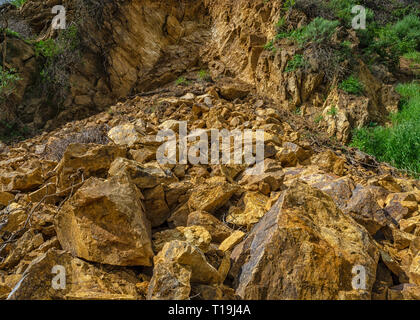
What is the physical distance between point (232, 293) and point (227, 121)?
8.44 feet

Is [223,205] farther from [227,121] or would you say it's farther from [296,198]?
[227,121]

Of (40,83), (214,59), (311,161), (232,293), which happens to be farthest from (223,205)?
(40,83)

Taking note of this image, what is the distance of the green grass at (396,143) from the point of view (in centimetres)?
378

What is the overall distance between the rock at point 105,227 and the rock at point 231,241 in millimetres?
479

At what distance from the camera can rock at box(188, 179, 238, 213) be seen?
207cm

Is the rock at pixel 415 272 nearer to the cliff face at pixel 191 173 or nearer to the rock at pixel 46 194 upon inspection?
the cliff face at pixel 191 173

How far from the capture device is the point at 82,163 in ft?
7.16

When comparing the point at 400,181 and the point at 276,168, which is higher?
the point at 276,168

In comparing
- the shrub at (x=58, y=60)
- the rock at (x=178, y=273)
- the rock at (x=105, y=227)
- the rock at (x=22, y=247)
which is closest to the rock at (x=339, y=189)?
the rock at (x=178, y=273)

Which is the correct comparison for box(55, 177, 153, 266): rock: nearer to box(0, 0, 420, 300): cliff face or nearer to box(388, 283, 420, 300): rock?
box(0, 0, 420, 300): cliff face

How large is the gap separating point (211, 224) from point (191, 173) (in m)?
0.81

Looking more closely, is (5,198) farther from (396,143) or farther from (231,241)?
(396,143)

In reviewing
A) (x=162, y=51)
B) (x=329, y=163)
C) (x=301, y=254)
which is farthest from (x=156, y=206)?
(x=162, y=51)

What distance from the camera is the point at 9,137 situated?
4.91 m
